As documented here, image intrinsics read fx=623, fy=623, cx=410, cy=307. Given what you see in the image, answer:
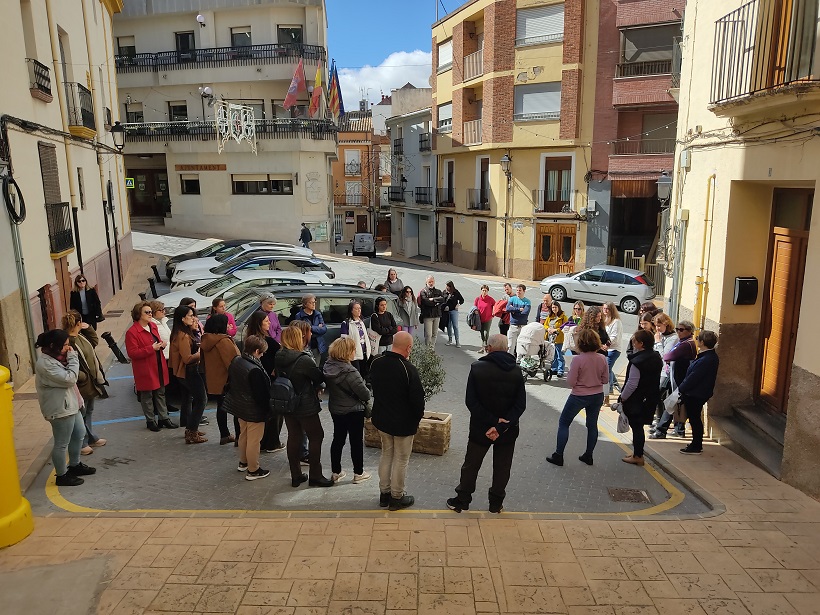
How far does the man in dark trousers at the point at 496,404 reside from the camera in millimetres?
5527

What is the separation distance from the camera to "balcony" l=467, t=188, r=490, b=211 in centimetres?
2873

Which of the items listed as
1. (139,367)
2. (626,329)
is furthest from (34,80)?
(626,329)

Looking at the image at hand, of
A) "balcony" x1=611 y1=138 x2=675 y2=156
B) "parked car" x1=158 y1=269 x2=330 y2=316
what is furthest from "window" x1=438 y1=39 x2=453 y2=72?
"parked car" x1=158 y1=269 x2=330 y2=316

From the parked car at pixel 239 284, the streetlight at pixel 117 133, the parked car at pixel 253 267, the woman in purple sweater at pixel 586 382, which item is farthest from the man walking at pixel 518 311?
the streetlight at pixel 117 133

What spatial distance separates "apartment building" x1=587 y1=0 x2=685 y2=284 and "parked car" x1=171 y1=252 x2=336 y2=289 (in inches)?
525

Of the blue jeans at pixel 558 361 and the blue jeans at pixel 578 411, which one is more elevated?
the blue jeans at pixel 578 411

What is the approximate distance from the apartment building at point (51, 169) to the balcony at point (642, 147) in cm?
1842

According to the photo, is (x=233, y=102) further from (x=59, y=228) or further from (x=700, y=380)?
(x=700, y=380)

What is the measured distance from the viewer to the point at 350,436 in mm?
6285

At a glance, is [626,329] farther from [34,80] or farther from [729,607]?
[34,80]

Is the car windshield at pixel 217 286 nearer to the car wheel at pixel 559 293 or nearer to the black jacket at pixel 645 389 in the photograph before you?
the black jacket at pixel 645 389

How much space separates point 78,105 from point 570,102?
17.9 m

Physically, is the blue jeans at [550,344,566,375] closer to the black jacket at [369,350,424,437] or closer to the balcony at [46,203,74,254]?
the black jacket at [369,350,424,437]

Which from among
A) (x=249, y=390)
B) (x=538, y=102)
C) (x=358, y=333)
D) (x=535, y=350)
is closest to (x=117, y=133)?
(x=358, y=333)
